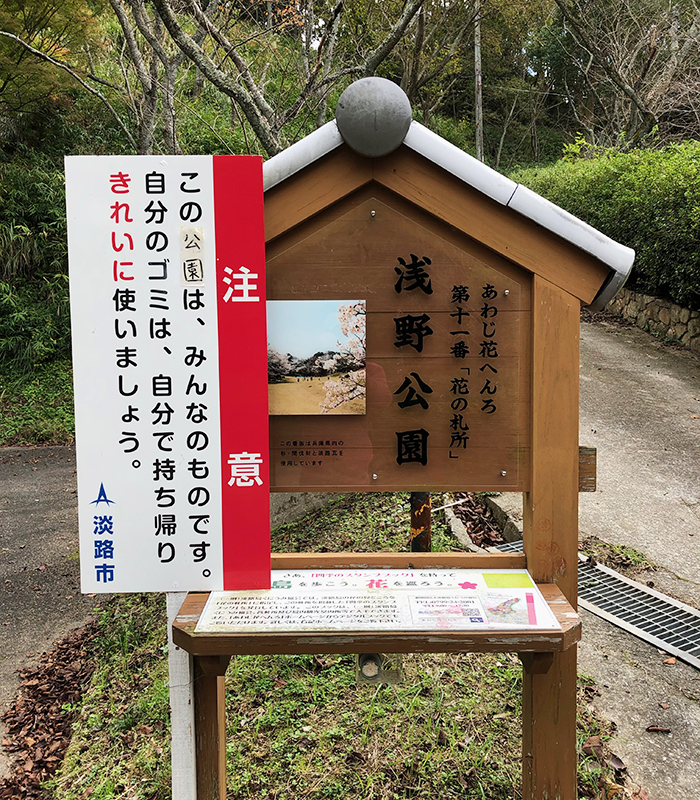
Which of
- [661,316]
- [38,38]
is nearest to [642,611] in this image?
[661,316]

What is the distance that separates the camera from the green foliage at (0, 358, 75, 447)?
866 cm

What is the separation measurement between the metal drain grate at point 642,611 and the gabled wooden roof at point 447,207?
2.32 metres

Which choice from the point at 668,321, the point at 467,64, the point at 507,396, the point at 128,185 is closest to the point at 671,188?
the point at 668,321

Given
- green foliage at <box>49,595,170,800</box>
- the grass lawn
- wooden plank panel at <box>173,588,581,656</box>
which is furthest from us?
green foliage at <box>49,595,170,800</box>

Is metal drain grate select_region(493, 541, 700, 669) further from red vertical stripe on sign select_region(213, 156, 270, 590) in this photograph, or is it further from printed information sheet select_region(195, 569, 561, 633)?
red vertical stripe on sign select_region(213, 156, 270, 590)

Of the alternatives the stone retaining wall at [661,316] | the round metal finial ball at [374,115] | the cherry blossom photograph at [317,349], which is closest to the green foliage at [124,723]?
the cherry blossom photograph at [317,349]

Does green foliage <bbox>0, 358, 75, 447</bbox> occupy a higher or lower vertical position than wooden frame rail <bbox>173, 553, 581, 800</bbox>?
higher

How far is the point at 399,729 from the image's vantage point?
111 inches

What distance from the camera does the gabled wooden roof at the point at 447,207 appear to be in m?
1.97

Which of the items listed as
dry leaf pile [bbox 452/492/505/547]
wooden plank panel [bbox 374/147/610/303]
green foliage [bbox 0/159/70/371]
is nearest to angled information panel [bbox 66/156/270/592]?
wooden plank panel [bbox 374/147/610/303]

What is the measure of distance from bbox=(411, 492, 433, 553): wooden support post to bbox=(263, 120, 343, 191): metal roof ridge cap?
162 centimetres

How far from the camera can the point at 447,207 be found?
2.02 m

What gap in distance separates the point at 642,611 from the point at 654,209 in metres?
7.44

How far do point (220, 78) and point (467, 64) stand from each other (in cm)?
1990
